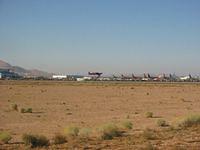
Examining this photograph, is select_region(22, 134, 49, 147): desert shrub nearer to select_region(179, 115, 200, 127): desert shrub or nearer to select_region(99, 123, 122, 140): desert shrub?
select_region(99, 123, 122, 140): desert shrub

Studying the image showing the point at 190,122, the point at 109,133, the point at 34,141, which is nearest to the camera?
the point at 34,141

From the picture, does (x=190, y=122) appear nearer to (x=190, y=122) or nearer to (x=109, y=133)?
(x=190, y=122)

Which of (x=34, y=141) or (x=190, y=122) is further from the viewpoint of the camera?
(x=190, y=122)

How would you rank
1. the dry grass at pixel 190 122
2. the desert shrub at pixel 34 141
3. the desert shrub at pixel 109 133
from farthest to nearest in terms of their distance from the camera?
the dry grass at pixel 190 122
the desert shrub at pixel 109 133
the desert shrub at pixel 34 141

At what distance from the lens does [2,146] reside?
2086 centimetres

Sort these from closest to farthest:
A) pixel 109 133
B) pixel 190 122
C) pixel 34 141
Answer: pixel 34 141
pixel 109 133
pixel 190 122

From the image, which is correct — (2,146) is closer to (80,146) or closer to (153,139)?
(80,146)

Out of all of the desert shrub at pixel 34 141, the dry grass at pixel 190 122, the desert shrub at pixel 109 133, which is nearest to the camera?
the desert shrub at pixel 34 141

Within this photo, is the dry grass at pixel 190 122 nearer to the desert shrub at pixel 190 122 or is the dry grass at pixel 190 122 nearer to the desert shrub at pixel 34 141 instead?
the desert shrub at pixel 190 122

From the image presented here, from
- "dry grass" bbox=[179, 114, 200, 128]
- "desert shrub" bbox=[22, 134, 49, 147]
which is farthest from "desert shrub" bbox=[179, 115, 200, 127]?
"desert shrub" bbox=[22, 134, 49, 147]

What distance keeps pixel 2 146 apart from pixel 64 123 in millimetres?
11600

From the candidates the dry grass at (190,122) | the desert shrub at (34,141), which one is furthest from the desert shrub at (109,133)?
the dry grass at (190,122)

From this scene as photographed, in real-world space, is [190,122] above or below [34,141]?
below

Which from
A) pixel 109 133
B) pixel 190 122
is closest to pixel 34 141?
pixel 109 133
